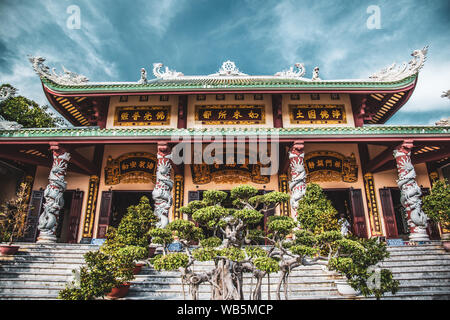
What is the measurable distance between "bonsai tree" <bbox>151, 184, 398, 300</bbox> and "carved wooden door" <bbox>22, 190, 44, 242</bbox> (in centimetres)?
771

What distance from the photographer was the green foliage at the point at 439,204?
23.0 feet

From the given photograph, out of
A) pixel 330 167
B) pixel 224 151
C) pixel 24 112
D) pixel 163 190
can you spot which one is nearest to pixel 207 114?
pixel 224 151

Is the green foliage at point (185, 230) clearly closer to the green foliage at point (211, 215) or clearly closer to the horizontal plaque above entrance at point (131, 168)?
the green foliage at point (211, 215)

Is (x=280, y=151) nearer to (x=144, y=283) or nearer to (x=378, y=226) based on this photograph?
(x=378, y=226)

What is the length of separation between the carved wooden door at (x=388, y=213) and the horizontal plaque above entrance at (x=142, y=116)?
28.5 feet

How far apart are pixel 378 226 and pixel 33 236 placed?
12438mm

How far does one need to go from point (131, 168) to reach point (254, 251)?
8.43 meters

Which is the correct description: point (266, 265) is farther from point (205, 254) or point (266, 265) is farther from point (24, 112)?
point (24, 112)

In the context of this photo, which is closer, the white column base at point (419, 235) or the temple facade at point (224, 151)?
the white column base at point (419, 235)

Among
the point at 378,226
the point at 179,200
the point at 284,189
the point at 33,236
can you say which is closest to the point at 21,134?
the point at 33,236

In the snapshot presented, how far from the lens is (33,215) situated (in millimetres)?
10531

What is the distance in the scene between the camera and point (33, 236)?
1034 centimetres

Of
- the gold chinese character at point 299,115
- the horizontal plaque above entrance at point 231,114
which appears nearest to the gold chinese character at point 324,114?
the gold chinese character at point 299,115

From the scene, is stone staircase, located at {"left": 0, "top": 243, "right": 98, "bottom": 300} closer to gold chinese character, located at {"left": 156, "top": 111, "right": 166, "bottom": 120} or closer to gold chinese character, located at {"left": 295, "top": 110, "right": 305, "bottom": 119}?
gold chinese character, located at {"left": 156, "top": 111, "right": 166, "bottom": 120}
